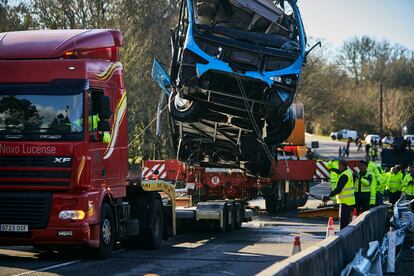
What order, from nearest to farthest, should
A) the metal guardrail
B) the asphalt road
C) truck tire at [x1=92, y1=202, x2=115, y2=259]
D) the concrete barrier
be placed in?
1. the concrete barrier
2. the metal guardrail
3. the asphalt road
4. truck tire at [x1=92, y1=202, x2=115, y2=259]

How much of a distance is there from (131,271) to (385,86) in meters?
107

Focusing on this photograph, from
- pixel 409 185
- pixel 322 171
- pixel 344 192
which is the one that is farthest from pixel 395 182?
pixel 344 192

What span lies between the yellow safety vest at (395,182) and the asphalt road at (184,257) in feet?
20.0

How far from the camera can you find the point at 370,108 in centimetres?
11238

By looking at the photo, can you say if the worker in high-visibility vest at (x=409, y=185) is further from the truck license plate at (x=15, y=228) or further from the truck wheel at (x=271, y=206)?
the truck license plate at (x=15, y=228)

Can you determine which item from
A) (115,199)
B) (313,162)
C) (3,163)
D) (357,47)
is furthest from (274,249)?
(357,47)

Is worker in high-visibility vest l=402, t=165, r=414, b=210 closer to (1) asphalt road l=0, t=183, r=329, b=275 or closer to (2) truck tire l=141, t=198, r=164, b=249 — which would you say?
(1) asphalt road l=0, t=183, r=329, b=275

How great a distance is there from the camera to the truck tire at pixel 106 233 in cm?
1358

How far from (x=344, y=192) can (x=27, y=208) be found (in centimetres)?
704

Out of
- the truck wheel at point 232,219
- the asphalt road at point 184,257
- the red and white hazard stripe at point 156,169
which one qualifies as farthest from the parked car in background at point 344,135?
the asphalt road at point 184,257

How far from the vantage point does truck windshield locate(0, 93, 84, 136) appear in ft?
42.3

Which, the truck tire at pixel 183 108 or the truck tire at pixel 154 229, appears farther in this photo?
the truck tire at pixel 183 108

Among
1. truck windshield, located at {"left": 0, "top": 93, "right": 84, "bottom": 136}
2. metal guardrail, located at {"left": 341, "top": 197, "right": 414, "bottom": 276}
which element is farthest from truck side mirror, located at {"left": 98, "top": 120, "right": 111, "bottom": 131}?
metal guardrail, located at {"left": 341, "top": 197, "right": 414, "bottom": 276}

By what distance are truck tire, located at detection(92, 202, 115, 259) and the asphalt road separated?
14cm
